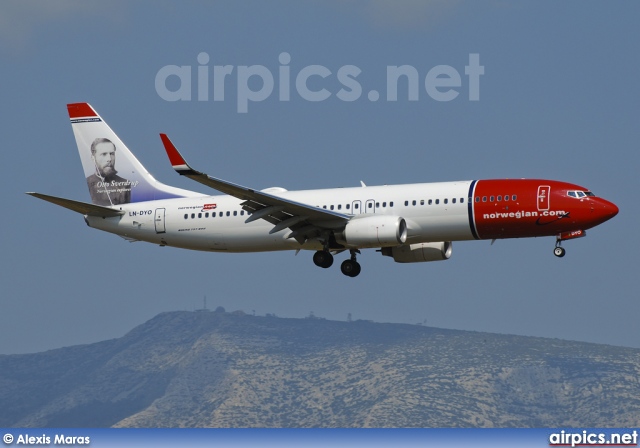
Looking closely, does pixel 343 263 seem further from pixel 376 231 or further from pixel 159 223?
pixel 159 223

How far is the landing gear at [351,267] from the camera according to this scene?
71.1 meters

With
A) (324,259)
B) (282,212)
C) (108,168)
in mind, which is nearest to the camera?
(282,212)

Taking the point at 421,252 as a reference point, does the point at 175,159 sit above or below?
above

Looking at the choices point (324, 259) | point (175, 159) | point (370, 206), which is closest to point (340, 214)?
point (370, 206)

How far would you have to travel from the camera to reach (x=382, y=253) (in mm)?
71750

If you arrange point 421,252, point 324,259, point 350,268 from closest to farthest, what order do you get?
point 324,259
point 421,252
point 350,268

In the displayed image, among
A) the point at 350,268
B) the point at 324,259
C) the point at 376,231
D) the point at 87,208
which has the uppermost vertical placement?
the point at 87,208

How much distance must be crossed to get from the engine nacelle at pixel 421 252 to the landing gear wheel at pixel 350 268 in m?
1.91

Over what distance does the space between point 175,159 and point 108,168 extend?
17.0 metres

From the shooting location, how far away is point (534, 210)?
211 ft

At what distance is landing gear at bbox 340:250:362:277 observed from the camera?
2798 inches

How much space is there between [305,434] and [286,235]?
2154 centimetres

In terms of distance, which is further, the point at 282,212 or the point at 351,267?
the point at 351,267

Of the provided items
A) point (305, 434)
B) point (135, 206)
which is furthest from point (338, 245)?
point (305, 434)
